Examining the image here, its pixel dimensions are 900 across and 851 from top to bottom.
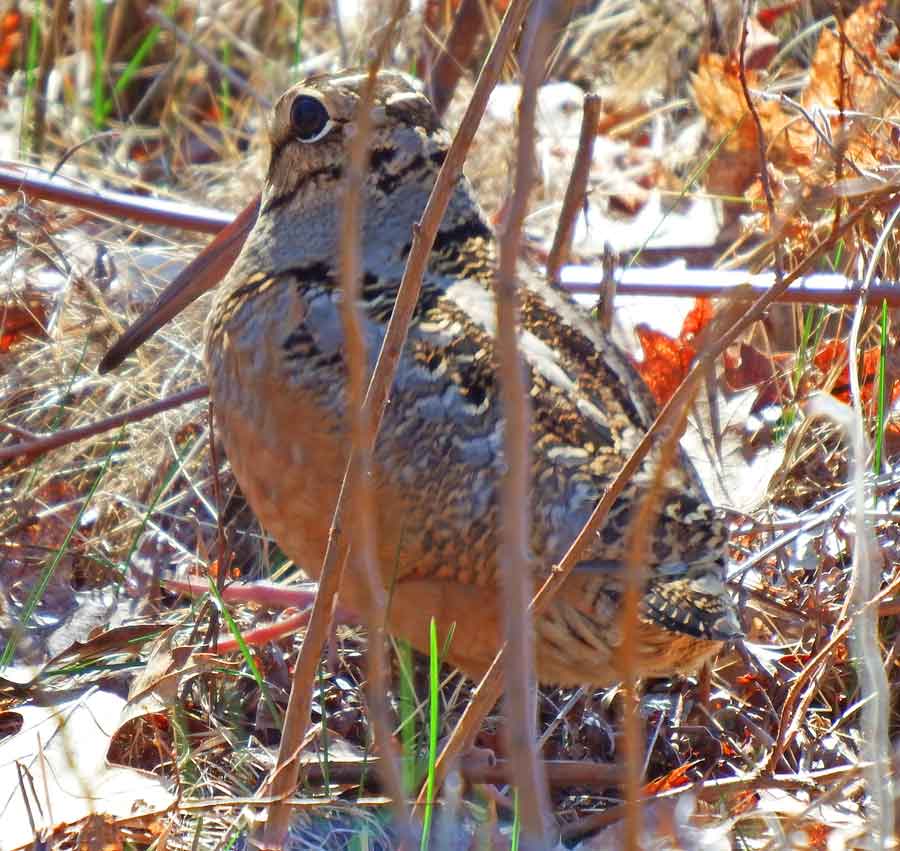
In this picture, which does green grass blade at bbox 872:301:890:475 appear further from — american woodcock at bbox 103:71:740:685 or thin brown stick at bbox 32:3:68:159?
thin brown stick at bbox 32:3:68:159

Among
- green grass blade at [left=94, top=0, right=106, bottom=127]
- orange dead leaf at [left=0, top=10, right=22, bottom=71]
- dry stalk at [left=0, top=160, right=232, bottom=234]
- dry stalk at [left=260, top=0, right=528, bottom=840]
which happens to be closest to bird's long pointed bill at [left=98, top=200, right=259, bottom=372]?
dry stalk at [left=0, top=160, right=232, bottom=234]

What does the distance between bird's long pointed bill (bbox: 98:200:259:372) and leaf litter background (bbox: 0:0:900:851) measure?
17 centimetres

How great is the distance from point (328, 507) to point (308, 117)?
83 centimetres

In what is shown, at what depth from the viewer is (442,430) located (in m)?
2.41

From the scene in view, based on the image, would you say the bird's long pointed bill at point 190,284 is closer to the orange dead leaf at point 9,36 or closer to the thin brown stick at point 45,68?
the thin brown stick at point 45,68

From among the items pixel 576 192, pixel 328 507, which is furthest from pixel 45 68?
pixel 328 507

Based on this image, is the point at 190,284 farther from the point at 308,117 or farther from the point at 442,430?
the point at 442,430

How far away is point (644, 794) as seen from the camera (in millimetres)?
2477

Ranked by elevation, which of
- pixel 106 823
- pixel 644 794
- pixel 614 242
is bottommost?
pixel 644 794

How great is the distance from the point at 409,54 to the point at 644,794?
2.87 metres

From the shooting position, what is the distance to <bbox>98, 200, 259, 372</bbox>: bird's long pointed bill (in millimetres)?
3182

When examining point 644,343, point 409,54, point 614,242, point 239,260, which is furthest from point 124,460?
point 409,54

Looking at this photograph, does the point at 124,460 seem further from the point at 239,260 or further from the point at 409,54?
the point at 409,54

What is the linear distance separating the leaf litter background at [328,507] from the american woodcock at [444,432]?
235 mm
